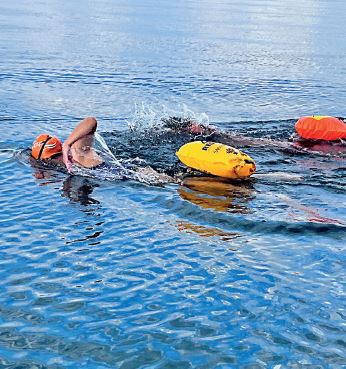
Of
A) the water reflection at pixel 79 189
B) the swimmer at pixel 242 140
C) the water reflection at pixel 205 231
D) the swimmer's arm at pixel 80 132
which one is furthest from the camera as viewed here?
the swimmer at pixel 242 140

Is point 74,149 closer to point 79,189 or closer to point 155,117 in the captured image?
point 79,189

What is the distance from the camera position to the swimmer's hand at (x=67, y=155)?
1069cm

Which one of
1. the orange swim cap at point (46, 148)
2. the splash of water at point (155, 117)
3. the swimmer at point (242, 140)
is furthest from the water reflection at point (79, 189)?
the splash of water at point (155, 117)

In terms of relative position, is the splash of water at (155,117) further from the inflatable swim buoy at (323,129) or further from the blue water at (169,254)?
the inflatable swim buoy at (323,129)

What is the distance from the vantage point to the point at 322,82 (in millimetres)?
22625

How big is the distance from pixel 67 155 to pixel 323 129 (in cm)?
524

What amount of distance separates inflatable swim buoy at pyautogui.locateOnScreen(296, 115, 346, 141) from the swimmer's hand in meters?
4.93

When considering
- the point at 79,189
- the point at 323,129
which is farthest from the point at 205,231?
the point at 323,129

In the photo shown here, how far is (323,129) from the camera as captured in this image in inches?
519

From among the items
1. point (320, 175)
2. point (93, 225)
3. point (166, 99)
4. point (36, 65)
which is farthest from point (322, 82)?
point (93, 225)

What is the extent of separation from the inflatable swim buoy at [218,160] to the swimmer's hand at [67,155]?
181 centimetres

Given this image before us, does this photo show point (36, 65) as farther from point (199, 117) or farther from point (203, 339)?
point (203, 339)

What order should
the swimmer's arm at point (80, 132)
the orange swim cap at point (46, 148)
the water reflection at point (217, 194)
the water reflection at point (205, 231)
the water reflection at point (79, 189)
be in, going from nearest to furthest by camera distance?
the water reflection at point (205, 231)
the water reflection at point (217, 194)
the water reflection at point (79, 189)
the swimmer's arm at point (80, 132)
the orange swim cap at point (46, 148)

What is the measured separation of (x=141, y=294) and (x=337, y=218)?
11.1 feet
